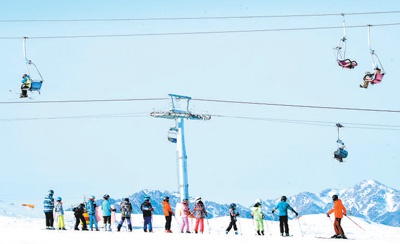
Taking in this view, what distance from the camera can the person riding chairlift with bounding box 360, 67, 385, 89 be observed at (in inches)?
1578

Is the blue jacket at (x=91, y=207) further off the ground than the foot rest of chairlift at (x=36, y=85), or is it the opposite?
the foot rest of chairlift at (x=36, y=85)

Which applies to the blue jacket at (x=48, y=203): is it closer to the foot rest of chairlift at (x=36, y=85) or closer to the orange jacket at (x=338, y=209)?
the foot rest of chairlift at (x=36, y=85)

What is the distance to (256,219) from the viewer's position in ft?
119

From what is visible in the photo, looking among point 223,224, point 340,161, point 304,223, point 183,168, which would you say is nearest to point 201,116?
point 183,168

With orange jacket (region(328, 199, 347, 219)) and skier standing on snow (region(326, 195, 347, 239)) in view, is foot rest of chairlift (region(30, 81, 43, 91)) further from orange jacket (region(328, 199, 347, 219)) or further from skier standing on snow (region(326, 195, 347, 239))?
orange jacket (region(328, 199, 347, 219))

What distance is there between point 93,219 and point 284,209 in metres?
8.09

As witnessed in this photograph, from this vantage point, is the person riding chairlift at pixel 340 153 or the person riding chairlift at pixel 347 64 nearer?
the person riding chairlift at pixel 347 64

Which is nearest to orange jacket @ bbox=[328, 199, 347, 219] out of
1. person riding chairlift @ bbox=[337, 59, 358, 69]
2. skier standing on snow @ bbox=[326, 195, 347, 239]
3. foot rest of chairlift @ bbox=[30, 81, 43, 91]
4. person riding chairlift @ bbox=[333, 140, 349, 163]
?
skier standing on snow @ bbox=[326, 195, 347, 239]

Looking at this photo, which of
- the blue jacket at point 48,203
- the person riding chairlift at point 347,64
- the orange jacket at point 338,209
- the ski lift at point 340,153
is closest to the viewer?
the orange jacket at point 338,209

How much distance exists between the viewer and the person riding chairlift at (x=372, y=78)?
40.1 meters

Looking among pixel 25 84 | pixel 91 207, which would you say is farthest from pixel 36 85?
pixel 91 207

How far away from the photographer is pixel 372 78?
40344mm

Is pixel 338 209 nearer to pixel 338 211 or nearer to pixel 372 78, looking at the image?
pixel 338 211

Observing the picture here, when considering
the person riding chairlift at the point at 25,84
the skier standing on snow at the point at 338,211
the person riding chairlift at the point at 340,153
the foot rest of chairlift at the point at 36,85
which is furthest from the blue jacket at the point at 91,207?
the person riding chairlift at the point at 340,153
